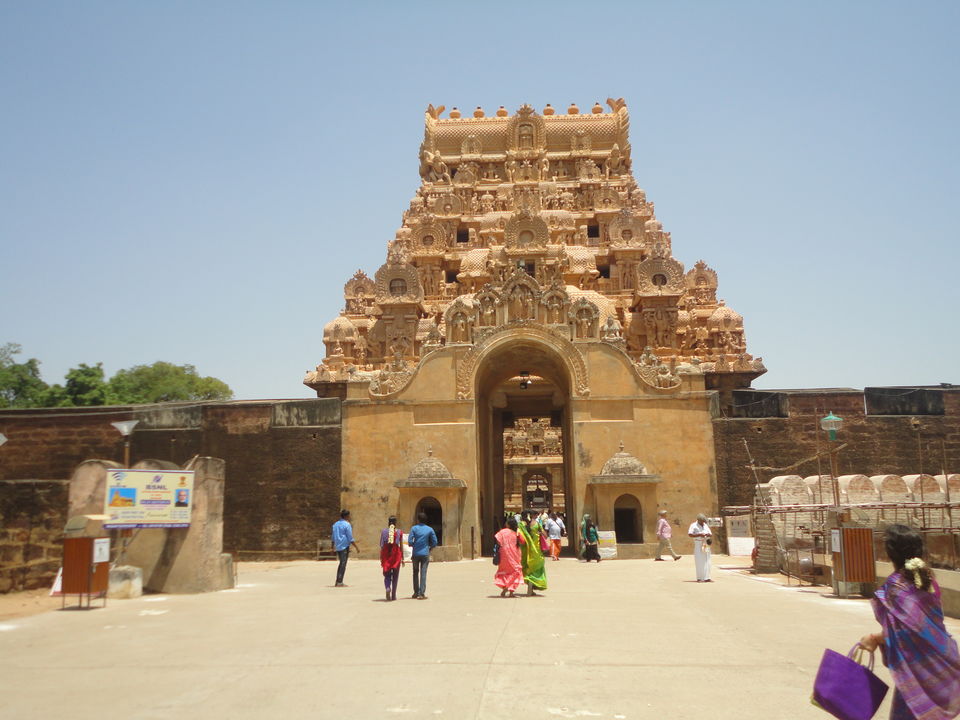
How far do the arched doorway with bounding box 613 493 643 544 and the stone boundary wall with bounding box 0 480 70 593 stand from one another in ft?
45.0

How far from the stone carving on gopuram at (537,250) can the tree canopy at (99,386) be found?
16.2 meters

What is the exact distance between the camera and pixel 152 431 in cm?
2453

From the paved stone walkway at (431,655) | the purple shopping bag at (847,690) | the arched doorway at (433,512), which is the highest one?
the arched doorway at (433,512)

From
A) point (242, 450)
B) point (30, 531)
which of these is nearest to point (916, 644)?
point (30, 531)

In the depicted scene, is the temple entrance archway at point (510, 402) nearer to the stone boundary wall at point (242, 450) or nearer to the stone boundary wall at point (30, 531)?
the stone boundary wall at point (242, 450)

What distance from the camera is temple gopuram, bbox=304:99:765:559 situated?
22.7 meters

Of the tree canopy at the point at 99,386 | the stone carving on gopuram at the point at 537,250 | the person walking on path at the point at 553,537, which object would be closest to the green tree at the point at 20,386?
the tree canopy at the point at 99,386

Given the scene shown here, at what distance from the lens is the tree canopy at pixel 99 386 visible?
45.9 metres

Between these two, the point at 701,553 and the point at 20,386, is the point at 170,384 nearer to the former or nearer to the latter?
the point at 20,386

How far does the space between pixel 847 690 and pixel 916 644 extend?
496 millimetres

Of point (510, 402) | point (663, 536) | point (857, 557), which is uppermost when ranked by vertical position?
point (510, 402)

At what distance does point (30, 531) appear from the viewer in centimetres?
1299

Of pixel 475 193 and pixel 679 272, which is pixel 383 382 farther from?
pixel 475 193

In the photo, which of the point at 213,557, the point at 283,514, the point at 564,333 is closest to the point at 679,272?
the point at 564,333
